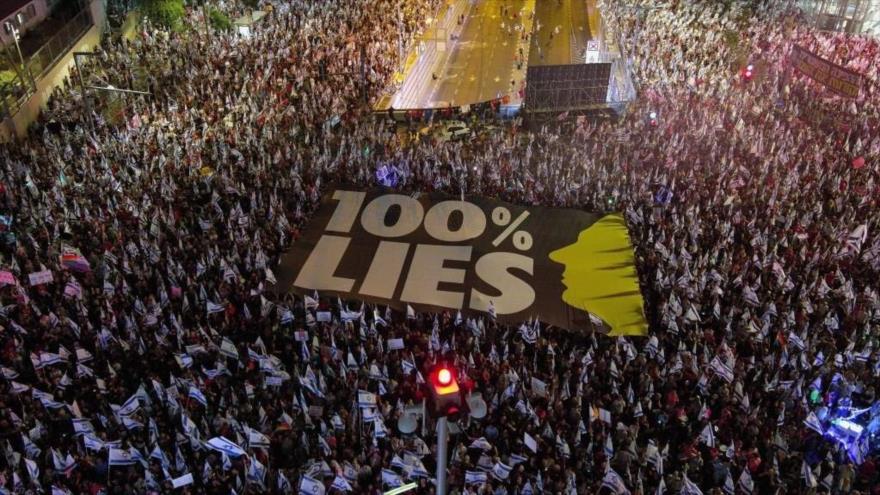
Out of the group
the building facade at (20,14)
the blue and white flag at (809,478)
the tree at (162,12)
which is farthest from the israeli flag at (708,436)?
the tree at (162,12)

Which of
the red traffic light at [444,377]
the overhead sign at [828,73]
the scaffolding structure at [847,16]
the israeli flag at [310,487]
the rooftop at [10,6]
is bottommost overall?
the israeli flag at [310,487]

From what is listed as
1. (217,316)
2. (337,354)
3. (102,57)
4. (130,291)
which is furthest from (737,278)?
(102,57)

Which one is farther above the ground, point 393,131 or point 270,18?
point 270,18

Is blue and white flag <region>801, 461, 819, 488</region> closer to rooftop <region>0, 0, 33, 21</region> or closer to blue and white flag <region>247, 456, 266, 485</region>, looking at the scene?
blue and white flag <region>247, 456, 266, 485</region>

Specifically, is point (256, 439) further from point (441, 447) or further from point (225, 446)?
point (441, 447)

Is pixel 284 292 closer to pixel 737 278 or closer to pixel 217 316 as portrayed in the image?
pixel 217 316

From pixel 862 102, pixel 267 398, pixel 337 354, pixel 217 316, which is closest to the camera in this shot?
pixel 267 398

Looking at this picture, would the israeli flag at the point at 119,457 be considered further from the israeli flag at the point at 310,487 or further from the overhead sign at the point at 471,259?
the overhead sign at the point at 471,259

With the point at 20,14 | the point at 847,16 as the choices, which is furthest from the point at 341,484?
the point at 847,16
